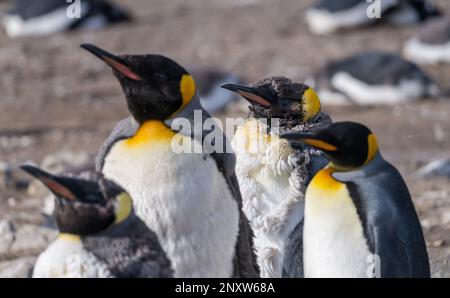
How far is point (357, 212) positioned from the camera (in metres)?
3.97

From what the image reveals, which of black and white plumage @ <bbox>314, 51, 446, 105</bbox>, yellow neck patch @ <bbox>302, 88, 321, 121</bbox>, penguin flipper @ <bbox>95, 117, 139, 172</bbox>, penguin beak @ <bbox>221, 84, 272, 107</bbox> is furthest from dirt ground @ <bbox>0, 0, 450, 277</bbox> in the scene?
penguin flipper @ <bbox>95, 117, 139, 172</bbox>

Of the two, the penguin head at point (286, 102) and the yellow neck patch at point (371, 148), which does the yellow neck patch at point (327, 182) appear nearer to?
the yellow neck patch at point (371, 148)

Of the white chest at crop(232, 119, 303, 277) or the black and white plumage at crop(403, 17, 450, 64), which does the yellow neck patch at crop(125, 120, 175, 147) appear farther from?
the black and white plumage at crop(403, 17, 450, 64)

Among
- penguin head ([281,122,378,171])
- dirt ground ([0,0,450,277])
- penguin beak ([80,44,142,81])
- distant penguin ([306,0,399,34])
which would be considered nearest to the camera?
penguin head ([281,122,378,171])

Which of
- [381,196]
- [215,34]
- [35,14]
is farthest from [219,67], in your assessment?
[381,196]

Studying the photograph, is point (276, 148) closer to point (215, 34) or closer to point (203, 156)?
point (203, 156)

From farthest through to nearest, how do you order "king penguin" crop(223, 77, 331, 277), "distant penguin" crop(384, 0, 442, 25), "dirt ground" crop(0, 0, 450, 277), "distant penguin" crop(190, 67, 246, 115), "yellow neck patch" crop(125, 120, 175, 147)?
"distant penguin" crop(384, 0, 442, 25)
"distant penguin" crop(190, 67, 246, 115)
"dirt ground" crop(0, 0, 450, 277)
"king penguin" crop(223, 77, 331, 277)
"yellow neck patch" crop(125, 120, 175, 147)

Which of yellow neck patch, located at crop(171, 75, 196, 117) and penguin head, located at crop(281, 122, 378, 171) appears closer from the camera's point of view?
penguin head, located at crop(281, 122, 378, 171)

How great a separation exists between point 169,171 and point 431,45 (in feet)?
29.9

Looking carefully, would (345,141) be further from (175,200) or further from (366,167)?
(175,200)

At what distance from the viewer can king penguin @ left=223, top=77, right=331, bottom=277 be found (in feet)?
15.7

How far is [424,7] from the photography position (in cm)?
1516
